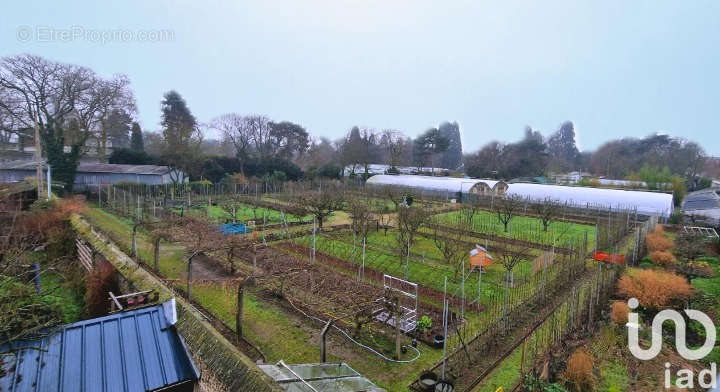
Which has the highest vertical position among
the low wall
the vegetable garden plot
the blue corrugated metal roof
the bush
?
the bush

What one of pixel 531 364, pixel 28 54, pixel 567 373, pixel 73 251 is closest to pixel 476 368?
pixel 531 364

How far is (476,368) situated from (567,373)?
4.77 ft

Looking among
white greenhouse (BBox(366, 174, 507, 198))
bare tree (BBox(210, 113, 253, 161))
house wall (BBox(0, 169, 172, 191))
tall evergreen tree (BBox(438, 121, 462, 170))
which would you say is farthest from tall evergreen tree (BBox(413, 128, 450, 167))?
house wall (BBox(0, 169, 172, 191))

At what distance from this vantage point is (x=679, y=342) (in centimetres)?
775

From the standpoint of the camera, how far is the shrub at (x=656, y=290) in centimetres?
885

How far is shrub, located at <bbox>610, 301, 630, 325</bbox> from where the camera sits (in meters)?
8.08

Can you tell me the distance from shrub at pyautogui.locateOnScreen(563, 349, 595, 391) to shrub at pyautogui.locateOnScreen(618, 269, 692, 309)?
4.24 meters

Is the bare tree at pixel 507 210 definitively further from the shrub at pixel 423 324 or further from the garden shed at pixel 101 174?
the garden shed at pixel 101 174

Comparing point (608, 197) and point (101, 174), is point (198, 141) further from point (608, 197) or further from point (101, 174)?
point (608, 197)

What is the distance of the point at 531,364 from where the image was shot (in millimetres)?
6656

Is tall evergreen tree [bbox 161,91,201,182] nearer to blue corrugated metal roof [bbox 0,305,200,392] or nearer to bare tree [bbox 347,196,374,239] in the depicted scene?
bare tree [bbox 347,196,374,239]

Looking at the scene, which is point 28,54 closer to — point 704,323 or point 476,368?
point 476,368

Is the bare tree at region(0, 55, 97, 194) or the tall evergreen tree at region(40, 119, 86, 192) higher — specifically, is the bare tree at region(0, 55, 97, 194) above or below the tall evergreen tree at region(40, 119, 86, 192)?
above

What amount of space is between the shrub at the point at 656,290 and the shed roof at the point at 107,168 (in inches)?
1257
